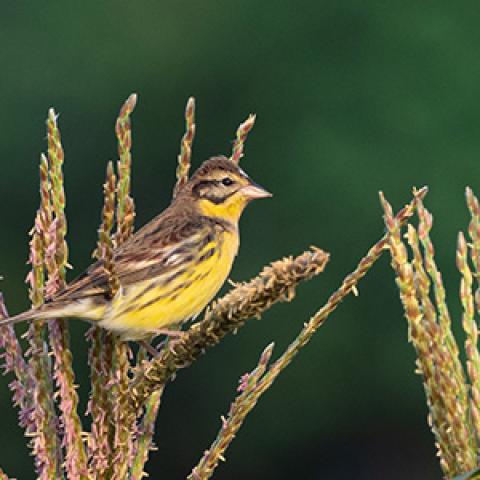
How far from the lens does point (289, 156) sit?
12773 mm

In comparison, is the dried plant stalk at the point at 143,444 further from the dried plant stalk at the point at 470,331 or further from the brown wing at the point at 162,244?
the brown wing at the point at 162,244

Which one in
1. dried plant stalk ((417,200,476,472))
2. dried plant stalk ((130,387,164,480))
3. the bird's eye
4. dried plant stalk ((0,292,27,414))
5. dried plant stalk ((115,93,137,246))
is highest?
the bird's eye

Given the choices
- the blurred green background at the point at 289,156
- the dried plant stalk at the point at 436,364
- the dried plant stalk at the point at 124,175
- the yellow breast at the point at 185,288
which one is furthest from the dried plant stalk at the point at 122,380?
the blurred green background at the point at 289,156

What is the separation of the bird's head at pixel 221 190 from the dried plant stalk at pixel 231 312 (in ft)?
2.60

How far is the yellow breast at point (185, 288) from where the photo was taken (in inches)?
109

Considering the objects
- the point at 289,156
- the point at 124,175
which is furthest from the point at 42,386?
the point at 289,156

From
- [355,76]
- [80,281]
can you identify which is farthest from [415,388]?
[80,281]

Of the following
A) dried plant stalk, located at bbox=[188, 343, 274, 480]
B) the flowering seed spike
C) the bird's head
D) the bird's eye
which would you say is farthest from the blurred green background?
dried plant stalk, located at bbox=[188, 343, 274, 480]

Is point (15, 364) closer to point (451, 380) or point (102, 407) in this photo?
point (102, 407)

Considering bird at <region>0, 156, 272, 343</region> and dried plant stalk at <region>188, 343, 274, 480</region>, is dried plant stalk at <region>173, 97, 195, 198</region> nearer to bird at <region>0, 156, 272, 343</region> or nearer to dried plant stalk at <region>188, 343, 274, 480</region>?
dried plant stalk at <region>188, 343, 274, 480</region>

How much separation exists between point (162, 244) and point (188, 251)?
151 mm

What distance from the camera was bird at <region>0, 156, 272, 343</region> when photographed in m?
2.71

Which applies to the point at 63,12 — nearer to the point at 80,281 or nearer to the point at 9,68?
the point at 9,68

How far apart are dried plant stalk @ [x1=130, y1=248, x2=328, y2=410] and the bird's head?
793mm
